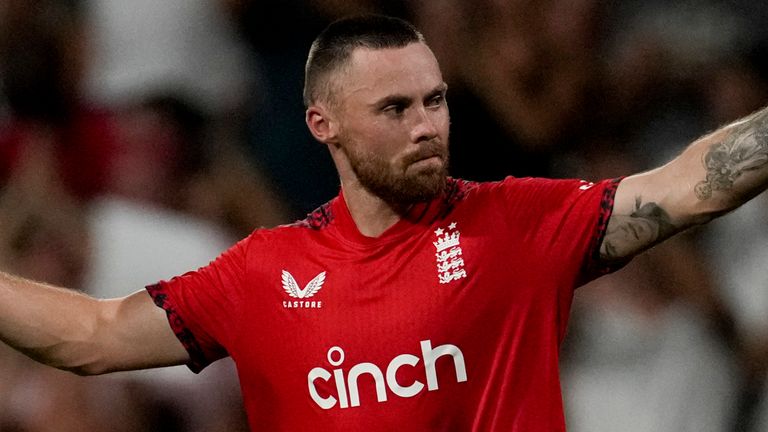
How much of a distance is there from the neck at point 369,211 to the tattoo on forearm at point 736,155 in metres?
0.78

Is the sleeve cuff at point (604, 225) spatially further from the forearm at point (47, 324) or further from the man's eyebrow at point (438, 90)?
the forearm at point (47, 324)

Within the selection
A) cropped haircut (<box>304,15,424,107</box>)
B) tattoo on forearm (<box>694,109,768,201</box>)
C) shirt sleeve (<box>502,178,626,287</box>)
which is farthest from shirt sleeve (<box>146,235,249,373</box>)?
tattoo on forearm (<box>694,109,768,201</box>)

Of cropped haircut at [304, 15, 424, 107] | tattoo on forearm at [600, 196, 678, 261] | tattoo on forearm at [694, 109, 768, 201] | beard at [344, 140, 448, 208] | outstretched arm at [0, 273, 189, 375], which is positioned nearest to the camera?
tattoo on forearm at [694, 109, 768, 201]

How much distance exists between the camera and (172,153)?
15.2ft

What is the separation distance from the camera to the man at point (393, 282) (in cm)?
283

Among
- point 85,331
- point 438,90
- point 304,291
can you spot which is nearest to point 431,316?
point 304,291

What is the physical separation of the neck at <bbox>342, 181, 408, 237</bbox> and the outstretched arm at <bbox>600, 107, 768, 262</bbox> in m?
0.55

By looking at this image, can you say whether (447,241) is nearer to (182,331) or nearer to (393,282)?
(393,282)

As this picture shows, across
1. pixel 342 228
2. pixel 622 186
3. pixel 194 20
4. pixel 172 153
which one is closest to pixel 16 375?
pixel 172 153

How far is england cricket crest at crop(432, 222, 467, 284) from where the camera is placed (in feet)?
9.56

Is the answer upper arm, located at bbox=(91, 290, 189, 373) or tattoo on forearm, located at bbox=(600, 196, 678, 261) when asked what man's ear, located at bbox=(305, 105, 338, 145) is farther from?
tattoo on forearm, located at bbox=(600, 196, 678, 261)

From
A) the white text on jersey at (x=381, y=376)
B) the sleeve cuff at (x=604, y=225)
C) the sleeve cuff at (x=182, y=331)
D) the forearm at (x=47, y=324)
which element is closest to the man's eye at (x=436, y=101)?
the sleeve cuff at (x=604, y=225)

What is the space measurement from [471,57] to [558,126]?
16.9 inches

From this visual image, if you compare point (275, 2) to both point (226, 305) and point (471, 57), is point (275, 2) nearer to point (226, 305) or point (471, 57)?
point (471, 57)
